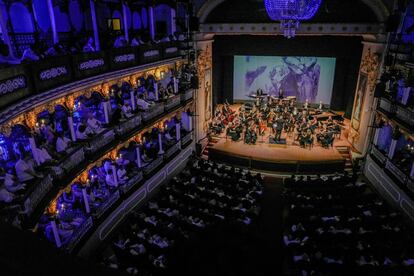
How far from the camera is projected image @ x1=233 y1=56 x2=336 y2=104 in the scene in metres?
27.7

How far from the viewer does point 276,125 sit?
2198cm

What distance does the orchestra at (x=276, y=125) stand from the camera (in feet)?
70.6

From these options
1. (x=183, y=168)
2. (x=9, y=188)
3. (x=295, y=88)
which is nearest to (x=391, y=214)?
(x=183, y=168)

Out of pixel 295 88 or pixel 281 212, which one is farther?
pixel 295 88

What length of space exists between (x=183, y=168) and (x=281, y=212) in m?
7.13

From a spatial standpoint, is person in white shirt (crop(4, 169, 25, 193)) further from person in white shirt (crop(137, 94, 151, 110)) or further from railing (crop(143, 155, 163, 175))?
person in white shirt (crop(137, 94, 151, 110))

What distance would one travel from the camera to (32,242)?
6.49 feet

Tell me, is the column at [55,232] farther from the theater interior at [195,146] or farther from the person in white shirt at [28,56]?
the person in white shirt at [28,56]

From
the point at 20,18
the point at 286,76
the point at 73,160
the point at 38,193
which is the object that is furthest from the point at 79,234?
the point at 286,76

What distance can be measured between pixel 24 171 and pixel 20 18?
9.52 metres

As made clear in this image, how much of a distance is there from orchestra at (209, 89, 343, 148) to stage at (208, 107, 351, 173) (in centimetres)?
46

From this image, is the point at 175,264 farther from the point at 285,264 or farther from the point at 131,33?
the point at 131,33

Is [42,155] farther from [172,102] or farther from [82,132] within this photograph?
[172,102]

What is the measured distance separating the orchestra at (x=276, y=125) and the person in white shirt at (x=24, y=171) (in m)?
14.6
